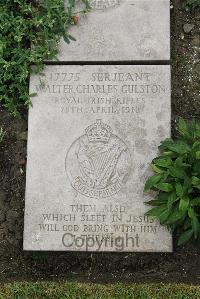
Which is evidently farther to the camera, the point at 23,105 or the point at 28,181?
the point at 23,105

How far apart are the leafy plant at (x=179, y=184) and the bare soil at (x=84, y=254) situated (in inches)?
12.3

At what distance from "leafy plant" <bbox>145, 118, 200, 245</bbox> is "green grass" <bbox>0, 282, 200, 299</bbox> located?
14.1 inches

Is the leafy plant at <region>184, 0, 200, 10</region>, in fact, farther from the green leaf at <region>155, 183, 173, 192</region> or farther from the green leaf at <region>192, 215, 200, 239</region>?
the green leaf at <region>192, 215, 200, 239</region>

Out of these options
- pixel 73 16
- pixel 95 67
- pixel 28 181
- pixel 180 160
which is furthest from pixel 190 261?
pixel 73 16

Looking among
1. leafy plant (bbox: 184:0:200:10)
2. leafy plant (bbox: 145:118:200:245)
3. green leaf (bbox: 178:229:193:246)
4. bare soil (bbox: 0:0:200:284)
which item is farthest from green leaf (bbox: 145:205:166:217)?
leafy plant (bbox: 184:0:200:10)

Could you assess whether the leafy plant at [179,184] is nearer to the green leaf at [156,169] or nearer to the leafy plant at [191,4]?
the green leaf at [156,169]

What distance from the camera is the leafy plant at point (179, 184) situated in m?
3.90

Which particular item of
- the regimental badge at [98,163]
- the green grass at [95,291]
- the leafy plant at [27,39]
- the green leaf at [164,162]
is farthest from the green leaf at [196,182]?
the leafy plant at [27,39]

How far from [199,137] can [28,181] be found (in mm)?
1326

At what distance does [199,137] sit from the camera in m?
4.04

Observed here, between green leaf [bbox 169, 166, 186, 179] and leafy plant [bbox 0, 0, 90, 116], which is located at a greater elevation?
leafy plant [bbox 0, 0, 90, 116]

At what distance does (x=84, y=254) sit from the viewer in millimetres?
4328

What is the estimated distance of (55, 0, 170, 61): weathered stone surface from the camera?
14.7 feet

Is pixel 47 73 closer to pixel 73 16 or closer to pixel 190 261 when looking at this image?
pixel 73 16
